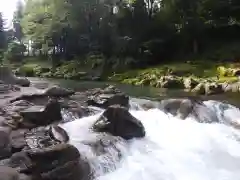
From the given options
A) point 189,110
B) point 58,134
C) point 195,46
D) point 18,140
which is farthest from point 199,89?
point 18,140

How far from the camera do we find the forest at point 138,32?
38.3 metres

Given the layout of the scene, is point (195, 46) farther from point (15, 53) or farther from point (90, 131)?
point (90, 131)

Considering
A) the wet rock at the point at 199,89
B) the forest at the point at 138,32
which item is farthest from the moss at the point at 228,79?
the forest at the point at 138,32

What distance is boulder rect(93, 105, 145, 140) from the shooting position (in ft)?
38.8

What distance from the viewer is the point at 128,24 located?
40438mm

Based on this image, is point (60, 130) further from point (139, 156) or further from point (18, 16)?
point (18, 16)

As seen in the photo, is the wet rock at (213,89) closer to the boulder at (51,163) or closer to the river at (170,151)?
the river at (170,151)

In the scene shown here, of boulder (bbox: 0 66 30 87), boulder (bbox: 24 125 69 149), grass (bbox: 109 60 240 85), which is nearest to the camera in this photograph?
boulder (bbox: 24 125 69 149)

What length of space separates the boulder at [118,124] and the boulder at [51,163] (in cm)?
305

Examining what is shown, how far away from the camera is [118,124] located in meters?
11.9

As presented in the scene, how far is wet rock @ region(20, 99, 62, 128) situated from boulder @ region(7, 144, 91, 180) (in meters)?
2.76

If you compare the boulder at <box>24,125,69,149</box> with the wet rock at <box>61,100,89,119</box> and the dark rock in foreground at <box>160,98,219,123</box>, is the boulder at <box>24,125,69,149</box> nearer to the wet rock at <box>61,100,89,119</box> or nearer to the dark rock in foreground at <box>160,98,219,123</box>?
the wet rock at <box>61,100,89,119</box>

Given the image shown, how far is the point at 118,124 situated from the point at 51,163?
3.86 metres

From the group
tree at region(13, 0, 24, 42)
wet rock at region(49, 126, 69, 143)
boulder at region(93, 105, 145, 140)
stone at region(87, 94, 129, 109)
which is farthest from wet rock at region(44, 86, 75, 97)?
tree at region(13, 0, 24, 42)
